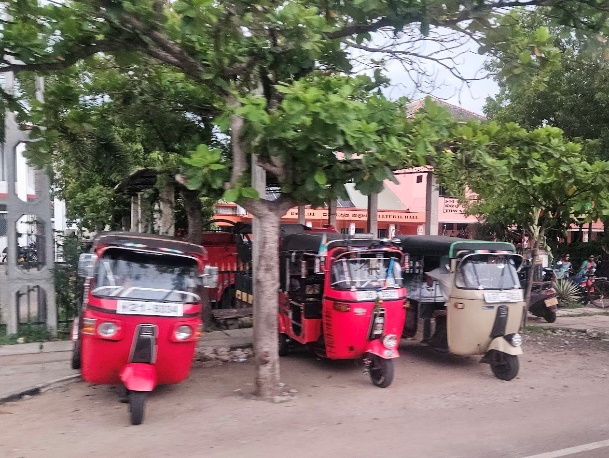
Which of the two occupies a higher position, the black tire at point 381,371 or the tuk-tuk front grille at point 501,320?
the tuk-tuk front grille at point 501,320

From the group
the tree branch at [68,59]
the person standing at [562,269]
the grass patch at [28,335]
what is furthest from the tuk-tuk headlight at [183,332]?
the person standing at [562,269]

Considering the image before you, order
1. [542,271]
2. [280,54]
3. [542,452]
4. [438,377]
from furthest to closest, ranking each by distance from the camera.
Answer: [542,271] → [438,377] → [280,54] → [542,452]

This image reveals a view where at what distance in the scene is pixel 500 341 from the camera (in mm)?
8156

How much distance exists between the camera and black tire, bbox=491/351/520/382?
26.6ft

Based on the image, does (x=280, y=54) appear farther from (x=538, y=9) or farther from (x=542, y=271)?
(x=542, y=271)

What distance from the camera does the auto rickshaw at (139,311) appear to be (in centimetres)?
606

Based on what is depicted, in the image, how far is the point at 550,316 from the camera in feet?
42.6

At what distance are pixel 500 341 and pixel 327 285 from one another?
2.60m

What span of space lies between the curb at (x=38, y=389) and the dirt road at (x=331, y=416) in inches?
5.6

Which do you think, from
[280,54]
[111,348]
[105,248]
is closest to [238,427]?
[111,348]

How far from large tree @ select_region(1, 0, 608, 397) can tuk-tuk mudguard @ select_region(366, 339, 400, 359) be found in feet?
4.50

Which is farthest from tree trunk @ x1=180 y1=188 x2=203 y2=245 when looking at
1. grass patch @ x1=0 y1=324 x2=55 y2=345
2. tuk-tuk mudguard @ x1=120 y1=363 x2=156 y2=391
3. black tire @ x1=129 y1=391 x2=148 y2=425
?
black tire @ x1=129 y1=391 x2=148 y2=425

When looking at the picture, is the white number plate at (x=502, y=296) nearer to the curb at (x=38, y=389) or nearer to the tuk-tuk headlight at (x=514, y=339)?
the tuk-tuk headlight at (x=514, y=339)

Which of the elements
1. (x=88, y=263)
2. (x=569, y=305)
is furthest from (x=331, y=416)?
(x=569, y=305)
